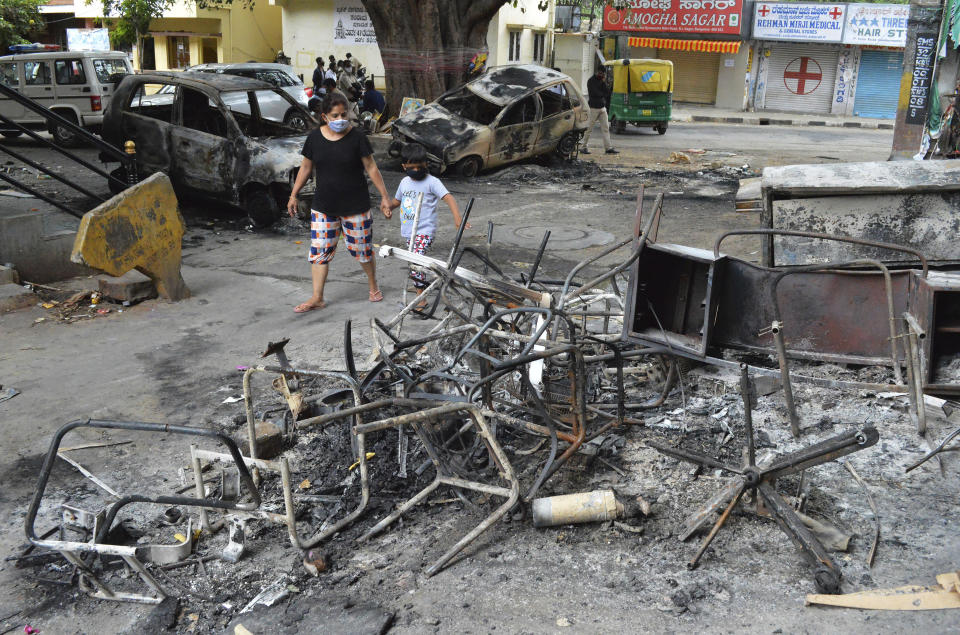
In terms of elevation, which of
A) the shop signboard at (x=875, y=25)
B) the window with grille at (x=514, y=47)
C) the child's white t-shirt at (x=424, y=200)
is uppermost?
the shop signboard at (x=875, y=25)

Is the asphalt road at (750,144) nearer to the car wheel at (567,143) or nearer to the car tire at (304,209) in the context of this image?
the car wheel at (567,143)

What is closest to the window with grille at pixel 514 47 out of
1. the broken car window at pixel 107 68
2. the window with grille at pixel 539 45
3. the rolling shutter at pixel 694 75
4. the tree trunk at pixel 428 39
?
the window with grille at pixel 539 45

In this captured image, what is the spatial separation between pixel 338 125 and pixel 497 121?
268 inches

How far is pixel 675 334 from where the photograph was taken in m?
4.94

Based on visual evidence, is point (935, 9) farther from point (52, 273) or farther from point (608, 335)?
point (52, 273)

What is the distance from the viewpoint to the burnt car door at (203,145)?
9602 millimetres

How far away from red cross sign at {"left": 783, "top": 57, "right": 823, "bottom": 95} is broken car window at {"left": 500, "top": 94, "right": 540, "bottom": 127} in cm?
2040

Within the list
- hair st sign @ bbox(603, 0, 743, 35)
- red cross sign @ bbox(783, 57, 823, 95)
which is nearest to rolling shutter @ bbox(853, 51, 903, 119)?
red cross sign @ bbox(783, 57, 823, 95)

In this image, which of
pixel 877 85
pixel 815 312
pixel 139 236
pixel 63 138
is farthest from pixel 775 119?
pixel 139 236

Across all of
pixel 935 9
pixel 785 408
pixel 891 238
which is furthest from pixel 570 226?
pixel 935 9

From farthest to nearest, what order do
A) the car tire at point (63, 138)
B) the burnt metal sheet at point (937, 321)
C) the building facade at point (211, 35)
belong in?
the building facade at point (211, 35), the car tire at point (63, 138), the burnt metal sheet at point (937, 321)

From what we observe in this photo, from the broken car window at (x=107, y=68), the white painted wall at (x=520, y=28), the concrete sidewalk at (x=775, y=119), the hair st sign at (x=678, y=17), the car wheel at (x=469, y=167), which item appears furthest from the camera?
the hair st sign at (x=678, y=17)

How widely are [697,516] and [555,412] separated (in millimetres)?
980

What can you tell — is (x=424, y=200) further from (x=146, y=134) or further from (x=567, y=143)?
(x=567, y=143)
